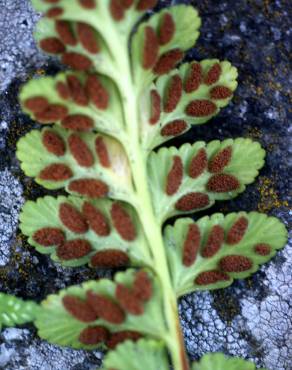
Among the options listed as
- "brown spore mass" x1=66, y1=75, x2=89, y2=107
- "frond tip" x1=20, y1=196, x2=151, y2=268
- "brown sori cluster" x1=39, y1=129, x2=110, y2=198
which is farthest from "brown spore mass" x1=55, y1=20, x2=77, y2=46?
"frond tip" x1=20, y1=196, x2=151, y2=268

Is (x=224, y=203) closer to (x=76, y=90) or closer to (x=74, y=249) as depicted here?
(x=74, y=249)

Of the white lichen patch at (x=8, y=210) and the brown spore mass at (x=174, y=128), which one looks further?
the white lichen patch at (x=8, y=210)

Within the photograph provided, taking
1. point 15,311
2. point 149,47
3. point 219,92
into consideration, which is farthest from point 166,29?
point 15,311

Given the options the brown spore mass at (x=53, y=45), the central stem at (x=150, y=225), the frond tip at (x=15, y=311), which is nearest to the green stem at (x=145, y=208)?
the central stem at (x=150, y=225)

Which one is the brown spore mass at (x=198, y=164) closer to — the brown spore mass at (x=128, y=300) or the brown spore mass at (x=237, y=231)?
the brown spore mass at (x=237, y=231)

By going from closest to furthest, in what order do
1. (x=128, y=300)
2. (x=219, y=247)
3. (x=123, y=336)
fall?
1. (x=128, y=300)
2. (x=123, y=336)
3. (x=219, y=247)

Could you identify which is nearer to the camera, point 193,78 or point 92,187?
point 92,187

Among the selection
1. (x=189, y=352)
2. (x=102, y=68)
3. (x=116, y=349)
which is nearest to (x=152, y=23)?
(x=102, y=68)
